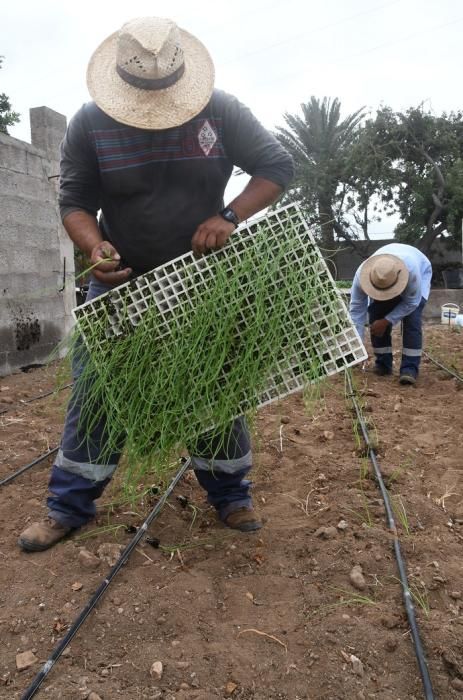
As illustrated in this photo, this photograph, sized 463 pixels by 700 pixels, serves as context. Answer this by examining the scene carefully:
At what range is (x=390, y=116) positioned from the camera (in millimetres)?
19859

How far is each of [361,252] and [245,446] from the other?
20.9m

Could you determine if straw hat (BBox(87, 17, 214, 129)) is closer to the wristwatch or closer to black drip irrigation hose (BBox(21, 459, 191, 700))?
the wristwatch

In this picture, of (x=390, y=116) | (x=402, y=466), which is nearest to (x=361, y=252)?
(x=390, y=116)

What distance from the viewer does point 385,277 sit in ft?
14.4

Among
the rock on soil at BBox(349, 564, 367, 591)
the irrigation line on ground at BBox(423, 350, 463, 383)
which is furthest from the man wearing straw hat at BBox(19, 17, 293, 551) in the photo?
the irrigation line on ground at BBox(423, 350, 463, 383)

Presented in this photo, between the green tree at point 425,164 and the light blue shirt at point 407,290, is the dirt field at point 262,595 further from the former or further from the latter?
the green tree at point 425,164

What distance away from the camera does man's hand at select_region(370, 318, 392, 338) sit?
183 inches

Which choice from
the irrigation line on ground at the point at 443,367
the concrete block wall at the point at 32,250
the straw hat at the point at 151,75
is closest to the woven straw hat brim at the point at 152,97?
the straw hat at the point at 151,75

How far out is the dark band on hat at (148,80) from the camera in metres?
1.66

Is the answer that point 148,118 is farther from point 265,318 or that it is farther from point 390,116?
point 390,116

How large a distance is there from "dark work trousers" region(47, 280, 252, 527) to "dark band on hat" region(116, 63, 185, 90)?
59 centimetres

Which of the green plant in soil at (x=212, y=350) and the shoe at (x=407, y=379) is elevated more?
the green plant in soil at (x=212, y=350)

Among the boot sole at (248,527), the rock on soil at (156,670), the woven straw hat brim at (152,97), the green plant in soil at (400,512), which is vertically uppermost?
the woven straw hat brim at (152,97)

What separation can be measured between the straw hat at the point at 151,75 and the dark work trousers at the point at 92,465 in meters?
0.53
